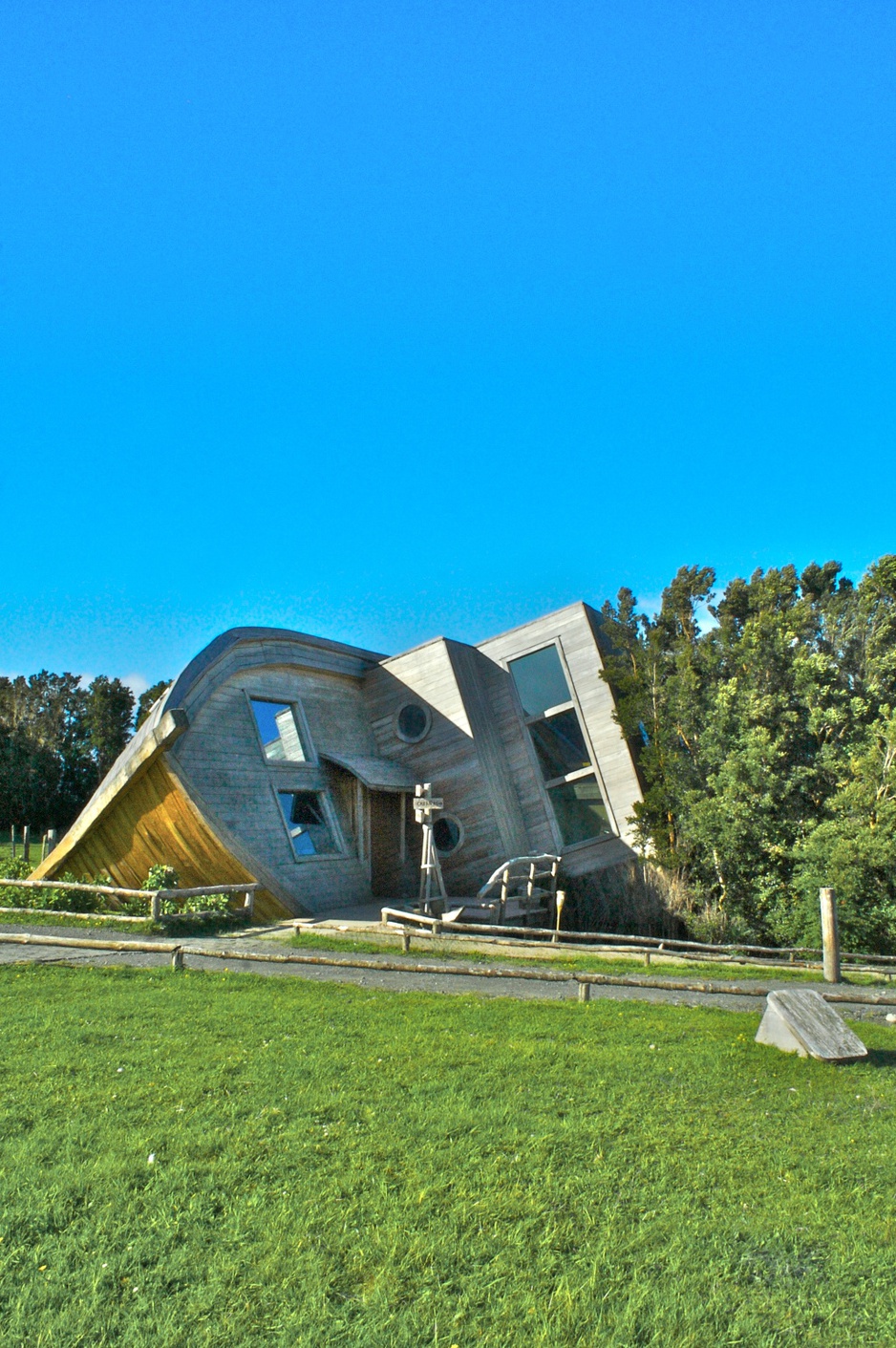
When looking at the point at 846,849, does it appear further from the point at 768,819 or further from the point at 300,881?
the point at 300,881

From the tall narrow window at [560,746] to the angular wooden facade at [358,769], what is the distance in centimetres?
4

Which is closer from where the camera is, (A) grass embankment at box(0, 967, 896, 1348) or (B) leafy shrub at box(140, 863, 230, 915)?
(A) grass embankment at box(0, 967, 896, 1348)

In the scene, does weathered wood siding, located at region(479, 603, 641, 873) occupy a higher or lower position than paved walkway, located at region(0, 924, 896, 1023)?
higher

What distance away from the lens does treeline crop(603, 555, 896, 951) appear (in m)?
17.5

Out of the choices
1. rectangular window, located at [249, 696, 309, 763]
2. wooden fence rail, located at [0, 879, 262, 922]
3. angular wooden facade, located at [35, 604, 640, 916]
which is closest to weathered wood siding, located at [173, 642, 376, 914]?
angular wooden facade, located at [35, 604, 640, 916]

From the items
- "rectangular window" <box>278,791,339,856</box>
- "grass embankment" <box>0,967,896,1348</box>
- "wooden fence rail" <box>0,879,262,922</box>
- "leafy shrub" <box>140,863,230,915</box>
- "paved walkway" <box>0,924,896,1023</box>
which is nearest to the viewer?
"grass embankment" <box>0,967,896,1348</box>

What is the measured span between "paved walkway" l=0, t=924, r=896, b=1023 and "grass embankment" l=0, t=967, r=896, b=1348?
264 centimetres

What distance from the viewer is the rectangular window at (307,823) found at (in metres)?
19.2

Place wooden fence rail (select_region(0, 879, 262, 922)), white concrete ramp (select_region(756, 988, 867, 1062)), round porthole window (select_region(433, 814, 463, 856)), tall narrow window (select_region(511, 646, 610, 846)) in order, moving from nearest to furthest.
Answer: white concrete ramp (select_region(756, 988, 867, 1062)) < wooden fence rail (select_region(0, 879, 262, 922)) < round porthole window (select_region(433, 814, 463, 856)) < tall narrow window (select_region(511, 646, 610, 846))

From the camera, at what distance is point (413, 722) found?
22.3 meters

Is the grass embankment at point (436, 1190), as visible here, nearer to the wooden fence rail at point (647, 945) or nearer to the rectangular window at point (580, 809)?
the wooden fence rail at point (647, 945)

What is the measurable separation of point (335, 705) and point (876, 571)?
45.0 feet

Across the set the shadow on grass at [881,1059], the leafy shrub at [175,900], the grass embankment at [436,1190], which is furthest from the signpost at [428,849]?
the shadow on grass at [881,1059]

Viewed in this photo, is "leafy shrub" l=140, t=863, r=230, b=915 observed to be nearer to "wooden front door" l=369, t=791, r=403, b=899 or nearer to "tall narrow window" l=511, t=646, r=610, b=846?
"wooden front door" l=369, t=791, r=403, b=899
